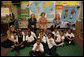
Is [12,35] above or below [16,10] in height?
below

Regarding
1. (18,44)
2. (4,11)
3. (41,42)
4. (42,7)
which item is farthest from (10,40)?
(42,7)

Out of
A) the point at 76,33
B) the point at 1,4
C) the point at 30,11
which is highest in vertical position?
the point at 1,4

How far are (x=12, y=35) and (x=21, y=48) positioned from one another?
20.0 inches

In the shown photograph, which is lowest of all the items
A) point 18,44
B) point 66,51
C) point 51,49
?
point 66,51

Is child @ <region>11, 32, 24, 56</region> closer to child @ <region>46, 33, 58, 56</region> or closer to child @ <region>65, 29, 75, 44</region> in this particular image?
child @ <region>46, 33, 58, 56</region>

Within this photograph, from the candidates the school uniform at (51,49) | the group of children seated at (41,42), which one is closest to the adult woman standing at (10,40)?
the group of children seated at (41,42)

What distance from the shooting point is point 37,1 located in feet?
13.7

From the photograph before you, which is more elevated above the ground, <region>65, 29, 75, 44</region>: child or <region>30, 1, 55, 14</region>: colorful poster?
<region>30, 1, 55, 14</region>: colorful poster

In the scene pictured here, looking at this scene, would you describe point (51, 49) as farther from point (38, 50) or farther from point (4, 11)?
point (4, 11)

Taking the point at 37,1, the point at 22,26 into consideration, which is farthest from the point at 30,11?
the point at 22,26

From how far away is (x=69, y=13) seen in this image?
4.31 m

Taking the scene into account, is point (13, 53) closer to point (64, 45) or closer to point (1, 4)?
point (64, 45)

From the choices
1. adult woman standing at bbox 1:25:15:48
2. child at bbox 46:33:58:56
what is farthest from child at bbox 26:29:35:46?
child at bbox 46:33:58:56

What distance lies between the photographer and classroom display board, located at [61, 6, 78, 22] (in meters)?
→ 4.24
